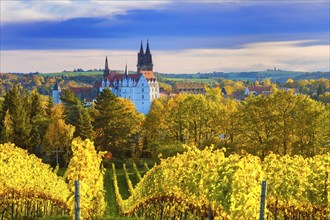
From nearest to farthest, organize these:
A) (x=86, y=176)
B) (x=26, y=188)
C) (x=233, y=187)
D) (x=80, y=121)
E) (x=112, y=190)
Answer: (x=233, y=187) → (x=86, y=176) → (x=26, y=188) → (x=112, y=190) → (x=80, y=121)

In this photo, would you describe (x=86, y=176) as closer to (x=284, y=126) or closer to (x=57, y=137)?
(x=284, y=126)

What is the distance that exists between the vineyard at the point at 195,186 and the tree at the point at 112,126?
2938 cm

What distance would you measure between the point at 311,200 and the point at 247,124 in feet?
72.5

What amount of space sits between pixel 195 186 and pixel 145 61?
140626 millimetres

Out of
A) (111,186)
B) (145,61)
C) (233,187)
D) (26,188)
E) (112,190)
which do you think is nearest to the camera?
(233,187)

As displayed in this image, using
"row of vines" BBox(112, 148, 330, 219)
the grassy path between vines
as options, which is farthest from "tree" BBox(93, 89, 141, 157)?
"row of vines" BBox(112, 148, 330, 219)

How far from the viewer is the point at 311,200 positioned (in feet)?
49.7

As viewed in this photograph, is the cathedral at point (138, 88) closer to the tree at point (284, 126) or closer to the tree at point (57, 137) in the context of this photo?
the tree at point (57, 137)

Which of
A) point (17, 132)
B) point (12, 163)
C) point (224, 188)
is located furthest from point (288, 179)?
point (17, 132)

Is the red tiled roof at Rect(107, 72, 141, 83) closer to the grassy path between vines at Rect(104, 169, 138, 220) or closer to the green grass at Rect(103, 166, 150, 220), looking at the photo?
the green grass at Rect(103, 166, 150, 220)

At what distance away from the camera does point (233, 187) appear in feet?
42.1

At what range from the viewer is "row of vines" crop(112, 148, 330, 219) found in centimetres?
1291

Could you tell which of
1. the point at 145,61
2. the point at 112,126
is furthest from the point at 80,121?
the point at 145,61

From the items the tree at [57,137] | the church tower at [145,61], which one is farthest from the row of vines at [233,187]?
the church tower at [145,61]
